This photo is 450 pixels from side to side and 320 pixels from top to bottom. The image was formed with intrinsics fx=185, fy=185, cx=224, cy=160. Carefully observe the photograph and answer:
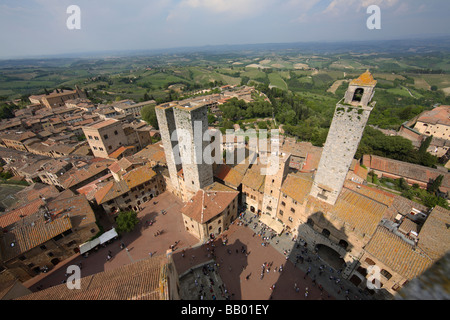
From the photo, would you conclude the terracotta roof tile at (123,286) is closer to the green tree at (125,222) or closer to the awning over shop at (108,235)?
the green tree at (125,222)

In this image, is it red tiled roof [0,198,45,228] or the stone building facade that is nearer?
red tiled roof [0,198,45,228]

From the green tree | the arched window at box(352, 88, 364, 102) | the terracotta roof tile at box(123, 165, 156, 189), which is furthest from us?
the terracotta roof tile at box(123, 165, 156, 189)

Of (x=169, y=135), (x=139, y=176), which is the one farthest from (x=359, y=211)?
(x=139, y=176)

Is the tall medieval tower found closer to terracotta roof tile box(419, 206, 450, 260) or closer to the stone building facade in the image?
the stone building facade

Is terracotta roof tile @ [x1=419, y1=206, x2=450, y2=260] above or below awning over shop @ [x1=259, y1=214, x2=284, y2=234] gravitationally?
above

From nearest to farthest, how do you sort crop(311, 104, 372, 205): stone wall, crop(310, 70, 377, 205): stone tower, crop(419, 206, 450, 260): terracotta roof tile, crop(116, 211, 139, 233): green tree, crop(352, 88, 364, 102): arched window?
crop(310, 70, 377, 205): stone tower, crop(311, 104, 372, 205): stone wall, crop(352, 88, 364, 102): arched window, crop(419, 206, 450, 260): terracotta roof tile, crop(116, 211, 139, 233): green tree

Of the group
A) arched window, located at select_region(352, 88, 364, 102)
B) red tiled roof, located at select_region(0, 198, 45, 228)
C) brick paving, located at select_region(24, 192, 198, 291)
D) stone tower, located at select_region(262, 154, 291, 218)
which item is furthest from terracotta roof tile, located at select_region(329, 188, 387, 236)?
red tiled roof, located at select_region(0, 198, 45, 228)
